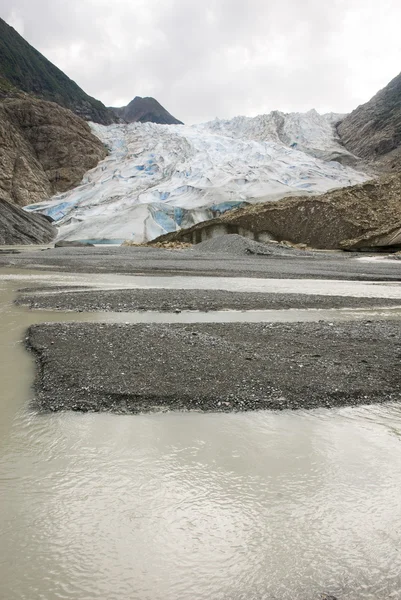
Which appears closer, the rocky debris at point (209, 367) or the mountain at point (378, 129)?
the rocky debris at point (209, 367)

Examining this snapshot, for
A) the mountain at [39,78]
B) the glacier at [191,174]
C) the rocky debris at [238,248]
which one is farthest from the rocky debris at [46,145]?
the rocky debris at [238,248]

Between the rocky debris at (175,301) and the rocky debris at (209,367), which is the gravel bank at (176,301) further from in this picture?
the rocky debris at (209,367)

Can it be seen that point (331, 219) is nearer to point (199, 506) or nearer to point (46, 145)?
point (199, 506)

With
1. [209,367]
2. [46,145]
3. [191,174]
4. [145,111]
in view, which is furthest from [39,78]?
[209,367]

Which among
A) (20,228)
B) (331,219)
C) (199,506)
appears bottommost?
(199,506)

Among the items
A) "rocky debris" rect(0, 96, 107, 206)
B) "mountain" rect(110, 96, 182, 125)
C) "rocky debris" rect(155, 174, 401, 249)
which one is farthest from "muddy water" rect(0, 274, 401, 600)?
"mountain" rect(110, 96, 182, 125)

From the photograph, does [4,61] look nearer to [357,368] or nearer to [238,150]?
[238,150]
